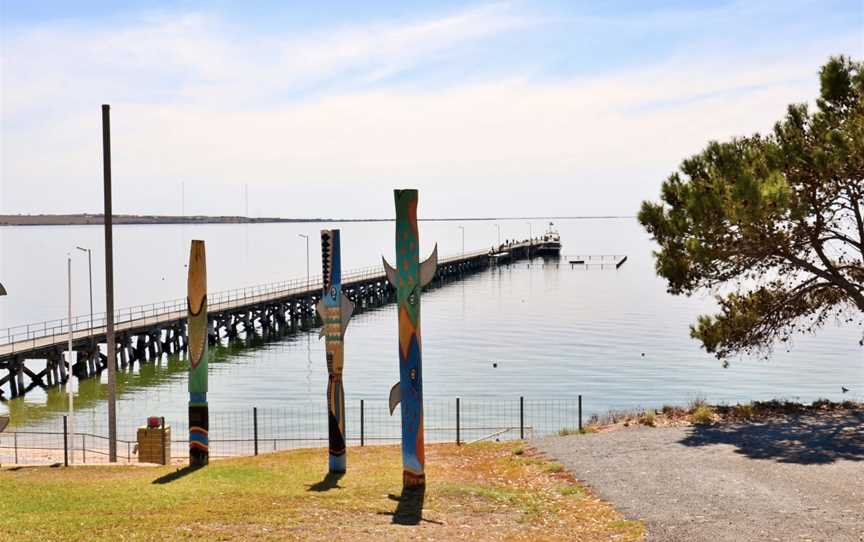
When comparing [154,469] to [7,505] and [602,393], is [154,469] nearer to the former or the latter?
[7,505]

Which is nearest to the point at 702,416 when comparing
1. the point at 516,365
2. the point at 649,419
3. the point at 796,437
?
the point at 649,419

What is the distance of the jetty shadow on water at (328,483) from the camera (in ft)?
61.1

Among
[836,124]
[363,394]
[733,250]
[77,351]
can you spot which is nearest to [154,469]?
[733,250]

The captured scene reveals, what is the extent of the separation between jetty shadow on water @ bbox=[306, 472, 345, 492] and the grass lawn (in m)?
0.03

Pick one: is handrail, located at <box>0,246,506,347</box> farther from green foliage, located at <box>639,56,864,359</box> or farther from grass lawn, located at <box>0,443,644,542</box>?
green foliage, located at <box>639,56,864,359</box>

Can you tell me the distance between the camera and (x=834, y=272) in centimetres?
2609

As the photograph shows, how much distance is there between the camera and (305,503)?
664 inches

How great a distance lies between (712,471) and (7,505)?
14244 millimetres

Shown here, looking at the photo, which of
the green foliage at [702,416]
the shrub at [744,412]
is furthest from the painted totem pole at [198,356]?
the shrub at [744,412]

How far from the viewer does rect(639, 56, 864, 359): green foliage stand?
76.4ft

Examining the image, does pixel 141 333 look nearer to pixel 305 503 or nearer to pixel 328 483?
pixel 328 483

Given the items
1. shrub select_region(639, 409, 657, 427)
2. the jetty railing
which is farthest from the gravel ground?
the jetty railing

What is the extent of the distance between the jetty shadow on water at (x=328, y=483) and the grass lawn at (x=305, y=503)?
0.03m

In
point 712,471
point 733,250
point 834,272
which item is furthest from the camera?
point 834,272
